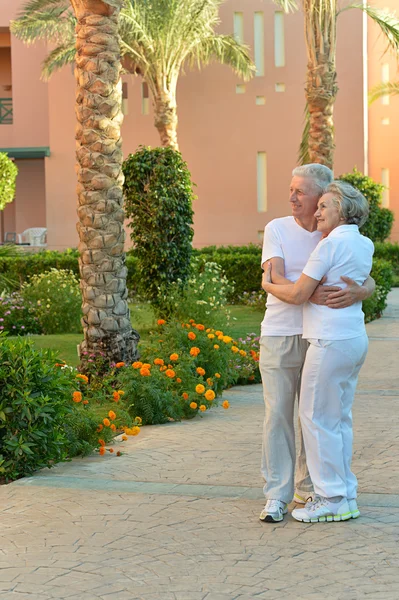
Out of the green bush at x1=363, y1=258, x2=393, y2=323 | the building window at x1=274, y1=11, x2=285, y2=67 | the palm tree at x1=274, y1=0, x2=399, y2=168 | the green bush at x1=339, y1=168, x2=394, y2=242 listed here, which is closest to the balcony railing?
the building window at x1=274, y1=11, x2=285, y2=67

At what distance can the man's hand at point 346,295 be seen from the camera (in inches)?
185

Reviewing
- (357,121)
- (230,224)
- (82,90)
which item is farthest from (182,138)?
(82,90)

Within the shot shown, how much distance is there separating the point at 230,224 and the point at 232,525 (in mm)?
21093

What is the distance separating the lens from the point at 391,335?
43.6 ft

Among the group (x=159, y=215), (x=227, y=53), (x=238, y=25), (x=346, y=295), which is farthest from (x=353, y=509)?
(x=238, y=25)

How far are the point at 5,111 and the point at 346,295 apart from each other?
2818cm

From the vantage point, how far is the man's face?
4.84 m

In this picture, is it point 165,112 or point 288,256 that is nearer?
point 288,256

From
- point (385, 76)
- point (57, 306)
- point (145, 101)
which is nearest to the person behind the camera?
point (57, 306)

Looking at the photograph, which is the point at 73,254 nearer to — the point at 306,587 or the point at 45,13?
the point at 45,13

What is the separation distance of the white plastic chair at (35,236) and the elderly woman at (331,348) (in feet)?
76.8

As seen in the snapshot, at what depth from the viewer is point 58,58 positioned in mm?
23734

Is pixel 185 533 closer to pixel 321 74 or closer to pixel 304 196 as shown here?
pixel 304 196

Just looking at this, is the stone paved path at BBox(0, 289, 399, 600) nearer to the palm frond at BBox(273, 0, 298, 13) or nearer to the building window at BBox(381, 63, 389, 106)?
the palm frond at BBox(273, 0, 298, 13)
